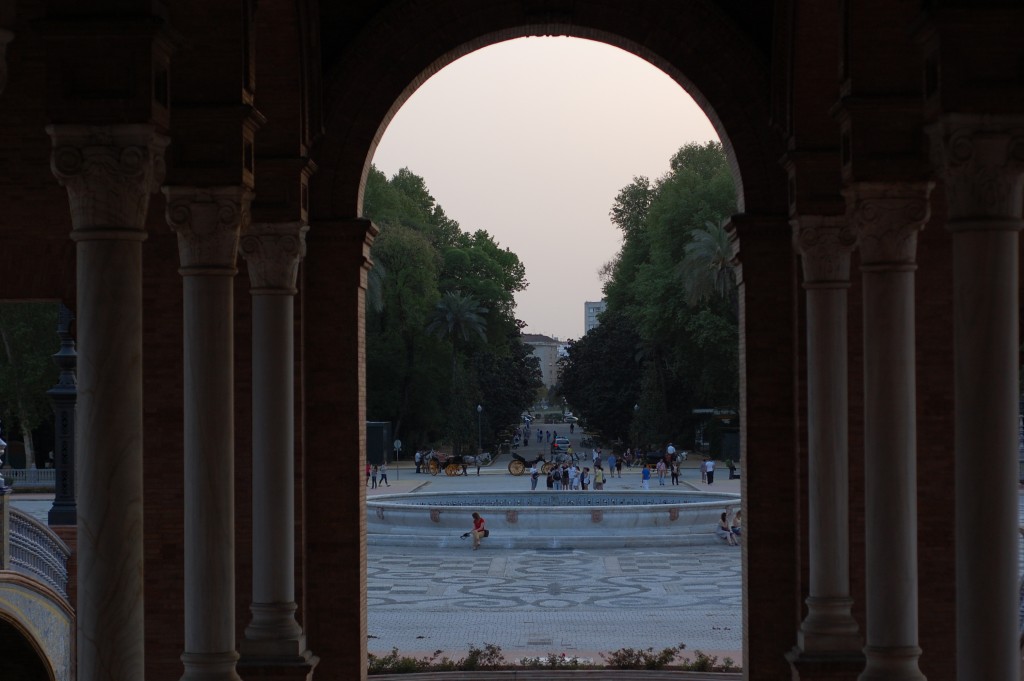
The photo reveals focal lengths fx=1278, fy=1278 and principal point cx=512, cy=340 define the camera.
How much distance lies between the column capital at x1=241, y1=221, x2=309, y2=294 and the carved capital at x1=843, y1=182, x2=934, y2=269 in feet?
17.1

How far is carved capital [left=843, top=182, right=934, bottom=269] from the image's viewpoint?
9.30 metres

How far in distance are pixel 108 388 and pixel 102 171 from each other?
1.21m

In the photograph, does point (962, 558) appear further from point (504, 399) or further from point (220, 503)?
point (504, 399)

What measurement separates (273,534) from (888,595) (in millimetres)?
5594

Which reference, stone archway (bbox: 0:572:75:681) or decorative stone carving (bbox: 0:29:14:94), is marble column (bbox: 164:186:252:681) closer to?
decorative stone carving (bbox: 0:29:14:94)

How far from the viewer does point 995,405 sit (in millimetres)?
6988

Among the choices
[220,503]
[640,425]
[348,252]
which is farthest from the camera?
[640,425]

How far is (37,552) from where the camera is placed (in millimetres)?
15711

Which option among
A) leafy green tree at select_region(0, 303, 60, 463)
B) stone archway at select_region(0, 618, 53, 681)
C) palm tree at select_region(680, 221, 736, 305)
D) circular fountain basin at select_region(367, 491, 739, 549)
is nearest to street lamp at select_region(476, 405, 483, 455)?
palm tree at select_region(680, 221, 736, 305)

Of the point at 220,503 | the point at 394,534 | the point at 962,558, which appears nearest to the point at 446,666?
the point at 220,503

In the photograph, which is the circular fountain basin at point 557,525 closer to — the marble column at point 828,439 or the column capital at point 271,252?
the marble column at point 828,439

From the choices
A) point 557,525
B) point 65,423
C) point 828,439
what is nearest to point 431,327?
point 557,525

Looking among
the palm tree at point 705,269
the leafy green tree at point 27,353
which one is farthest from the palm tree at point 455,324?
the leafy green tree at point 27,353

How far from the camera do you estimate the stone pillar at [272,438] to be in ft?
38.9
